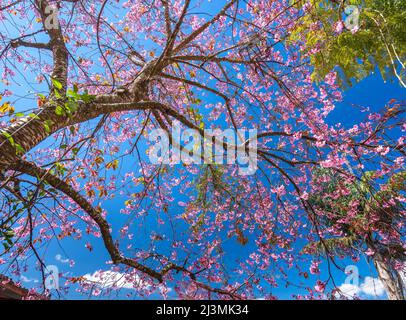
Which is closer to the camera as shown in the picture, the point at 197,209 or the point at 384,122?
the point at 384,122

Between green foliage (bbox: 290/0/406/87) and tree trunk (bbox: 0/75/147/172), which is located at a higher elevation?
green foliage (bbox: 290/0/406/87)

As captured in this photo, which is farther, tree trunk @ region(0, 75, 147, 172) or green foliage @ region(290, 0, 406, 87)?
green foliage @ region(290, 0, 406, 87)

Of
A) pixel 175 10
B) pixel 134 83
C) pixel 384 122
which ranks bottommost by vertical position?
pixel 384 122

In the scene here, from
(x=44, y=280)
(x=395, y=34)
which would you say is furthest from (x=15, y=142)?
(x=395, y=34)

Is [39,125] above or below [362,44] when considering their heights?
below

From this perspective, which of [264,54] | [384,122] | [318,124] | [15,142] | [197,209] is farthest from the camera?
[197,209]

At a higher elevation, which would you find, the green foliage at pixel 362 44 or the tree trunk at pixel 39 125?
the green foliage at pixel 362 44

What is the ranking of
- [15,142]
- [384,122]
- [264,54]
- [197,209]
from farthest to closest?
[197,209] < [264,54] < [384,122] < [15,142]

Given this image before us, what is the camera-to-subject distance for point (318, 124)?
4.17 meters

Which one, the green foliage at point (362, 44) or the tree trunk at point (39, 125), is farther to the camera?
the green foliage at point (362, 44)

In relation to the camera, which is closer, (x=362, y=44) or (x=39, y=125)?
(x=39, y=125)

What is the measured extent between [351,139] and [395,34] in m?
3.97

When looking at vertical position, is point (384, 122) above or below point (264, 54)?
below
